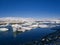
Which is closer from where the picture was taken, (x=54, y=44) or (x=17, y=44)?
(x=54, y=44)

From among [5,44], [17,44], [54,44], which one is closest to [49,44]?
[54,44]

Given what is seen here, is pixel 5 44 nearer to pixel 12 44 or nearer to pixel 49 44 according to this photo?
pixel 12 44

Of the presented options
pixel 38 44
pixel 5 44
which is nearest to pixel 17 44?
pixel 5 44

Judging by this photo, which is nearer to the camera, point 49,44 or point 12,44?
point 49,44

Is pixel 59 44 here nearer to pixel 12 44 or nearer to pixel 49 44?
pixel 49 44

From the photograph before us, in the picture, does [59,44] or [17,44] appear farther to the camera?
[17,44]

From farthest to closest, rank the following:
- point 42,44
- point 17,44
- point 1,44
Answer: point 1,44 < point 17,44 < point 42,44

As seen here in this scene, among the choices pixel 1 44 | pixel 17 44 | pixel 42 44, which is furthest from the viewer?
pixel 1 44

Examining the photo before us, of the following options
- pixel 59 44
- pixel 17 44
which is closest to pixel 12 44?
pixel 17 44
